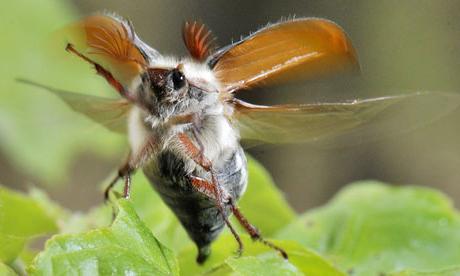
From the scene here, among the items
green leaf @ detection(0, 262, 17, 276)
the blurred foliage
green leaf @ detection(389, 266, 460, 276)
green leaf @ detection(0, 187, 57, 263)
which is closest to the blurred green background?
the blurred foliage

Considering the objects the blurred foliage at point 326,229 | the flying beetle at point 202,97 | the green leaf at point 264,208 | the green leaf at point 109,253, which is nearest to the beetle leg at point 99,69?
the flying beetle at point 202,97

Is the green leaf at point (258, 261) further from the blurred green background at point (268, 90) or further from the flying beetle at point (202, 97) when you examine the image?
the blurred green background at point (268, 90)

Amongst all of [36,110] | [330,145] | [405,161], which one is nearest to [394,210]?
[330,145]

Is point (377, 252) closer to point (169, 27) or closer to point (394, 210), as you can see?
point (394, 210)

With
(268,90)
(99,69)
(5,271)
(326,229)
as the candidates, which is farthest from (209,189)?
(326,229)

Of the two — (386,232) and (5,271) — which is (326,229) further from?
(5,271)

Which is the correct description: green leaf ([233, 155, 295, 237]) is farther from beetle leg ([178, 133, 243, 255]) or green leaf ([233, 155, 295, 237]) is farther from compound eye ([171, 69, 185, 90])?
compound eye ([171, 69, 185, 90])
